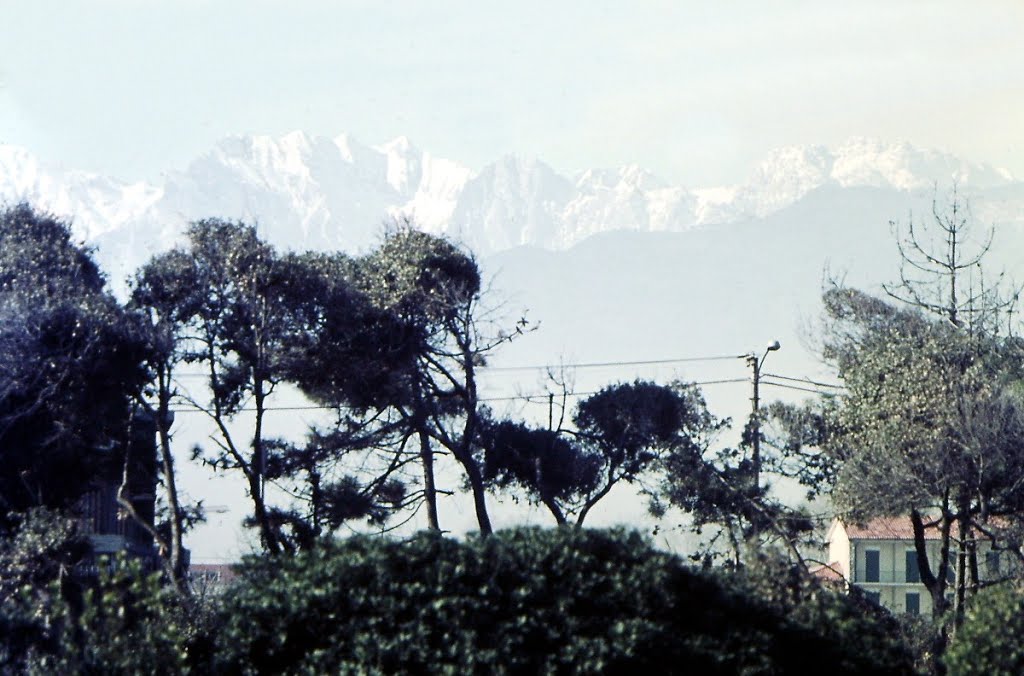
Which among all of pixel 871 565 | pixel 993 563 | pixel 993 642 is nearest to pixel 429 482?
pixel 993 563

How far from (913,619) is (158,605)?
50.6 ft

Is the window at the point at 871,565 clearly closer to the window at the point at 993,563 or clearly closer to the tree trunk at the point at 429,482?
the window at the point at 993,563

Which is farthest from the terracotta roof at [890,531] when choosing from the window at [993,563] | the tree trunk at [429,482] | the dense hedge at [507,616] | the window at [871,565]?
the dense hedge at [507,616]

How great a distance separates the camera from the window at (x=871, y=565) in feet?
256

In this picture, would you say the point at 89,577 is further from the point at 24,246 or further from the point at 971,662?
the point at 971,662

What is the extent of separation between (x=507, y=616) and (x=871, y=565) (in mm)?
67031

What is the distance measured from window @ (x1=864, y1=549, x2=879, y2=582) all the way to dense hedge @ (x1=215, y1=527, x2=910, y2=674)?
63.7 m

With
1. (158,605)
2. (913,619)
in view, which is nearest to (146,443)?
(158,605)

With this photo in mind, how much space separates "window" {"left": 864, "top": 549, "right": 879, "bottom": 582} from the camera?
7806 centimetres

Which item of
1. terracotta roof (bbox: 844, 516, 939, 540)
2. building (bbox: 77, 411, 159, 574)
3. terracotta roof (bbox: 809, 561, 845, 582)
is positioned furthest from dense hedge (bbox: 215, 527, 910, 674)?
terracotta roof (bbox: 844, 516, 939, 540)

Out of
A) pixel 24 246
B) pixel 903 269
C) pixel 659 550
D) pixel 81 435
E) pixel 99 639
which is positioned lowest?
pixel 99 639

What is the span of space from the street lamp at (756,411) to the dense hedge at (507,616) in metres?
14.8

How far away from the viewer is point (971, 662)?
55.4 feet

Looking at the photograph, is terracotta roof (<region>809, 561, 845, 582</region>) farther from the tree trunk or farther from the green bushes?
the tree trunk
